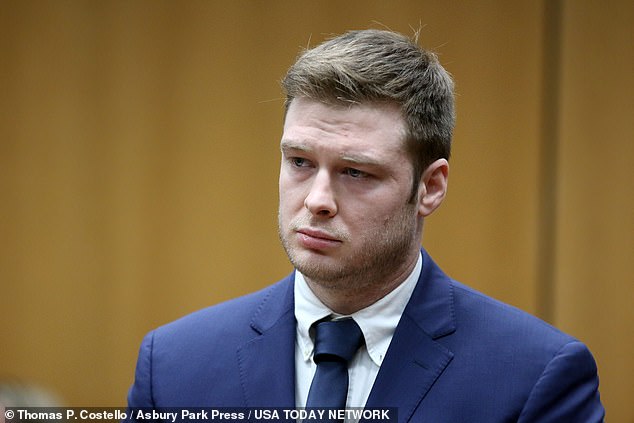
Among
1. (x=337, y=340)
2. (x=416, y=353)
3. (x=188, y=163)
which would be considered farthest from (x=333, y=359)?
(x=188, y=163)

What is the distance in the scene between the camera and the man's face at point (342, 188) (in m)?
1.61

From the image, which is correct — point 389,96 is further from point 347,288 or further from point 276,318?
point 276,318

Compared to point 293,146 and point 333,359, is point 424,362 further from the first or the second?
point 293,146

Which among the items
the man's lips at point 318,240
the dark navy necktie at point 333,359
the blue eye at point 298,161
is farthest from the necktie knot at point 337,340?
the blue eye at point 298,161

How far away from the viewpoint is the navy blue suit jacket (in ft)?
5.31

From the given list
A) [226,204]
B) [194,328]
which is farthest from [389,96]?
[226,204]

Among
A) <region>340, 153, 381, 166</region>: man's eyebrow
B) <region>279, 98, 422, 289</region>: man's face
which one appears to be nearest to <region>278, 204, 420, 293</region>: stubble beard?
<region>279, 98, 422, 289</region>: man's face

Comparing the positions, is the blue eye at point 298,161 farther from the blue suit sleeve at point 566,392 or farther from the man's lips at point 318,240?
the blue suit sleeve at point 566,392

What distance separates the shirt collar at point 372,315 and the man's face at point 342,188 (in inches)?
3.4

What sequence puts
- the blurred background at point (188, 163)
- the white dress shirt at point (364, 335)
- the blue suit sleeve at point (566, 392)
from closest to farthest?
the blue suit sleeve at point (566, 392) → the white dress shirt at point (364, 335) → the blurred background at point (188, 163)

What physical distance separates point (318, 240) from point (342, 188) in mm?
96

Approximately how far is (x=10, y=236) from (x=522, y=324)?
87.1 inches

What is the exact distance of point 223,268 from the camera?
337cm

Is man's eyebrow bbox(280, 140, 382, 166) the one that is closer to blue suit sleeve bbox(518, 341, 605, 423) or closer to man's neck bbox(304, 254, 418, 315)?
man's neck bbox(304, 254, 418, 315)
